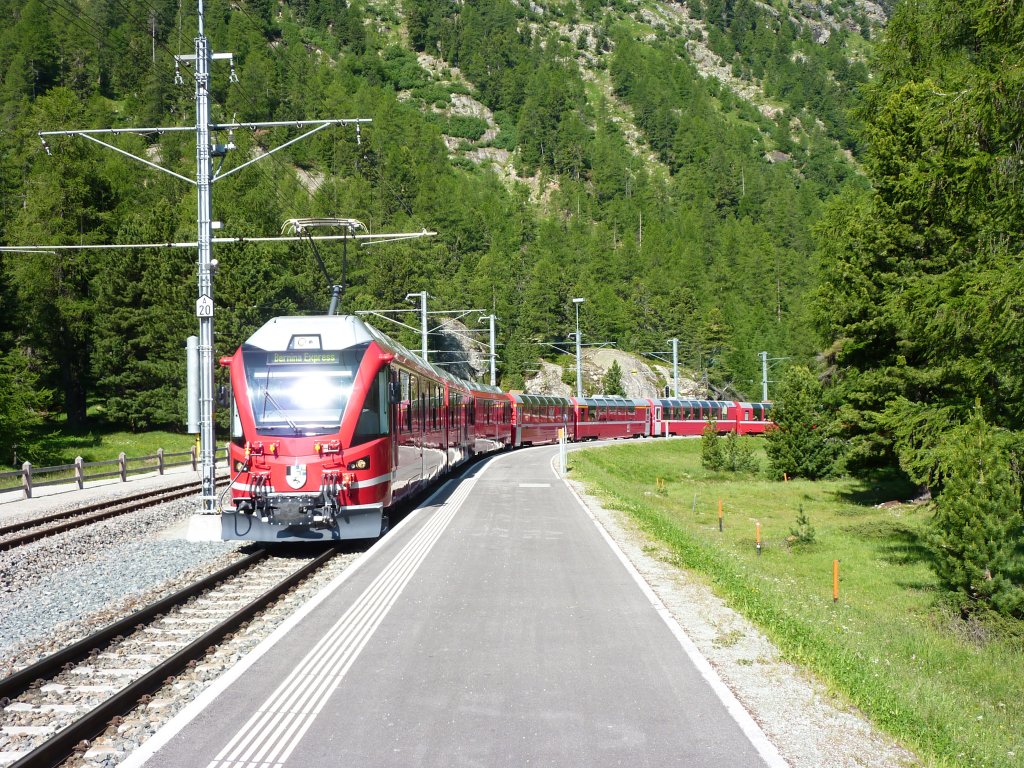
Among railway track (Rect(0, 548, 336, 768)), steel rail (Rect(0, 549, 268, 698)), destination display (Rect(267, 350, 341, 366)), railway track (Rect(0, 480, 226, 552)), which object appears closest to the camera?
railway track (Rect(0, 548, 336, 768))

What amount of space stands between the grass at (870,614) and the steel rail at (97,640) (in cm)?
641

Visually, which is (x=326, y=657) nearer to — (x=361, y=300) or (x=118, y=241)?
(x=118, y=241)

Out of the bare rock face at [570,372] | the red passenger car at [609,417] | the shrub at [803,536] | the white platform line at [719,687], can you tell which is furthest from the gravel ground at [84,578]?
the bare rock face at [570,372]

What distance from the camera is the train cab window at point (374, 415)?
44.4 ft

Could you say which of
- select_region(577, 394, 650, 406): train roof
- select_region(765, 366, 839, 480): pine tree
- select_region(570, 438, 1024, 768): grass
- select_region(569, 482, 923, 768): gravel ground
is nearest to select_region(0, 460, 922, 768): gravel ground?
select_region(569, 482, 923, 768): gravel ground

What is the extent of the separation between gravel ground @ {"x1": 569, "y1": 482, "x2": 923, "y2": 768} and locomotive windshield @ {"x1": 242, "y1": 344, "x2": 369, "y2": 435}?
5741 mm

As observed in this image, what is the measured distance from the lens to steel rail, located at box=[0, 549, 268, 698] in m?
6.83

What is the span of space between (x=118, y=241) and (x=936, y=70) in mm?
49841

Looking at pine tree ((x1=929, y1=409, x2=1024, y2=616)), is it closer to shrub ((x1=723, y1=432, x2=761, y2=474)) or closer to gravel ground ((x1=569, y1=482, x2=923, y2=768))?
gravel ground ((x1=569, y1=482, x2=923, y2=768))

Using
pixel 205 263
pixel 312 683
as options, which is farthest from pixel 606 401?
pixel 312 683

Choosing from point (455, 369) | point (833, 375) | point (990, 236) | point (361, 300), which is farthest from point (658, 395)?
point (990, 236)

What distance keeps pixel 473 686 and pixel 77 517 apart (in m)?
16.2

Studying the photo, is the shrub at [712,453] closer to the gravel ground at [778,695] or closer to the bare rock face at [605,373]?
the gravel ground at [778,695]

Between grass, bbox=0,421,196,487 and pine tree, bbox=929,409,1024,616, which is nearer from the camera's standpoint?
pine tree, bbox=929,409,1024,616
